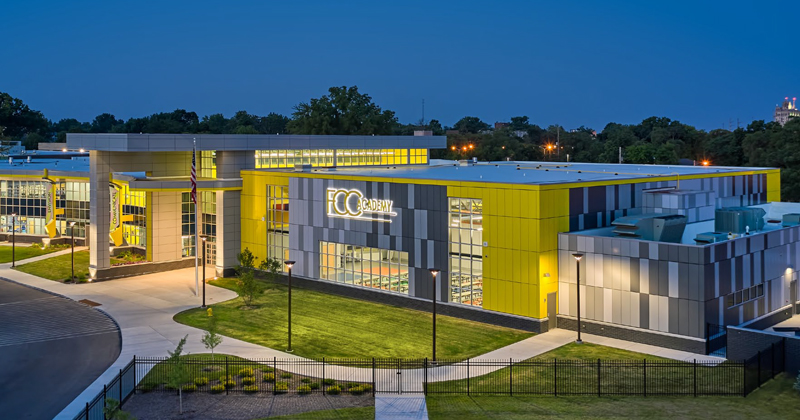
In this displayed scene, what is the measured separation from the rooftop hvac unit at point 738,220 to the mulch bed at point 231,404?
26.6 m

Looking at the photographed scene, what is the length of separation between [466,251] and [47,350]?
2352cm

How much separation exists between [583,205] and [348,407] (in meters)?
21.9

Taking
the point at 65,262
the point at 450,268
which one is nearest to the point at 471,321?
the point at 450,268

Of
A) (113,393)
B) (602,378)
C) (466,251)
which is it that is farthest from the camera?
(466,251)

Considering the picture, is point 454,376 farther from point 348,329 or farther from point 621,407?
point 348,329

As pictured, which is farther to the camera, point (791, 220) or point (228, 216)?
point (228, 216)

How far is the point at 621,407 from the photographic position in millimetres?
31891

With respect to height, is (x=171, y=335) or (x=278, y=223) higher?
(x=278, y=223)

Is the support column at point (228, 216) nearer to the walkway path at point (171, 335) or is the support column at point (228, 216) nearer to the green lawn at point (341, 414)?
the walkway path at point (171, 335)

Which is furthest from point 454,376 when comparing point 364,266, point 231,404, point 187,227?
point 187,227

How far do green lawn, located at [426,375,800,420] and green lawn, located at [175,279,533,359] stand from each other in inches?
303

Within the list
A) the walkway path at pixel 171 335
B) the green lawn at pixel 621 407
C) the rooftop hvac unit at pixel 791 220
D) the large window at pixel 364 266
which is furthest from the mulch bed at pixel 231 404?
the rooftop hvac unit at pixel 791 220

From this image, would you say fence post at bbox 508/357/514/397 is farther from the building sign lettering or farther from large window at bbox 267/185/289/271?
large window at bbox 267/185/289/271

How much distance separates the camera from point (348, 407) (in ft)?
105
